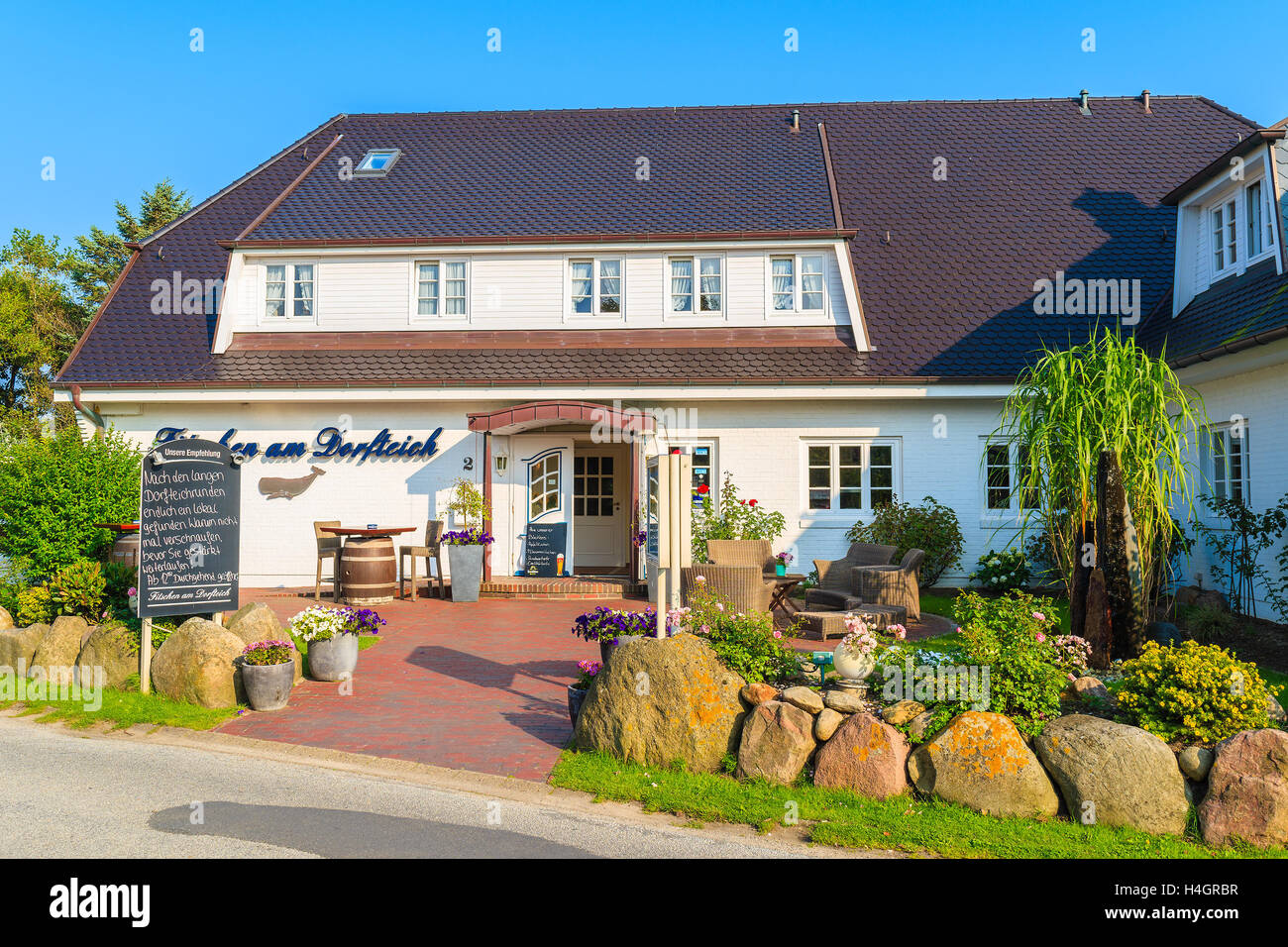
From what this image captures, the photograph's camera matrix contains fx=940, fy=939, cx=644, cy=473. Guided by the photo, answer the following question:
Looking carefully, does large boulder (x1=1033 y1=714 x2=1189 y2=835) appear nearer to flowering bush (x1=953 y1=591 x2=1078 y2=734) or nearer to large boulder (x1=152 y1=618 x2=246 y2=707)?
flowering bush (x1=953 y1=591 x2=1078 y2=734)

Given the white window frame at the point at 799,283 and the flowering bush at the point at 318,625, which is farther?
the white window frame at the point at 799,283

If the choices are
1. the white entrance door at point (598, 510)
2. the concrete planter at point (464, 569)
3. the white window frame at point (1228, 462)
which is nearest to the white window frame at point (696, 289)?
the white entrance door at point (598, 510)

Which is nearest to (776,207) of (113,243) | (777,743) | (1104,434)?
(1104,434)

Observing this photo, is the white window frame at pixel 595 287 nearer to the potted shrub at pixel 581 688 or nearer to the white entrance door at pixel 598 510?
the white entrance door at pixel 598 510

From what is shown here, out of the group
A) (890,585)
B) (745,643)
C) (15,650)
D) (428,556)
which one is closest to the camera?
(745,643)

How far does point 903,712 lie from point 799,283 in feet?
38.1

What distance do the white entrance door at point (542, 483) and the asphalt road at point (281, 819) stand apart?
916 cm

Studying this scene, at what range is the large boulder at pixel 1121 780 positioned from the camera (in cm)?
538

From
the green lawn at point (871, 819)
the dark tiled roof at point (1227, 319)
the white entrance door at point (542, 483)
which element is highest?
the dark tiled roof at point (1227, 319)

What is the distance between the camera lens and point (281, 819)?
5.57 metres

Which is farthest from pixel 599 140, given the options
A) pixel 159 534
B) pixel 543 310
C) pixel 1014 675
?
pixel 1014 675

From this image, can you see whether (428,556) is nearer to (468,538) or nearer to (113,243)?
(468,538)
